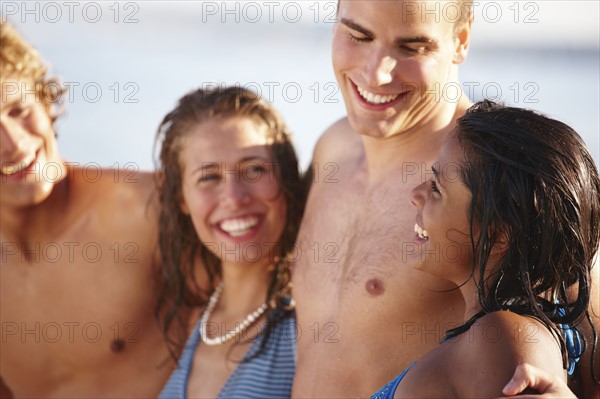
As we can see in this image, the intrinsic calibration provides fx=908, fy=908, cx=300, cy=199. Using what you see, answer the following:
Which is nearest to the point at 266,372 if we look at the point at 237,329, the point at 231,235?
the point at 237,329

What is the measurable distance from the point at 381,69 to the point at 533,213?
854 mm

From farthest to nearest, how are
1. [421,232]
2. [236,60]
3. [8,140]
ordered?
[236,60] → [8,140] → [421,232]

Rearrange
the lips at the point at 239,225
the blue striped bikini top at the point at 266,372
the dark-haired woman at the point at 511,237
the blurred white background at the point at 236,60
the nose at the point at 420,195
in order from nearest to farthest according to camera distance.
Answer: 1. the dark-haired woman at the point at 511,237
2. the nose at the point at 420,195
3. the blue striped bikini top at the point at 266,372
4. the lips at the point at 239,225
5. the blurred white background at the point at 236,60

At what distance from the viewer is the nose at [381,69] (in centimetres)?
272

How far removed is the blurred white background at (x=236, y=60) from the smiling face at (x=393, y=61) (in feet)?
11.0

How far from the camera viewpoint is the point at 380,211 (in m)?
2.95

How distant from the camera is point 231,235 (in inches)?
131

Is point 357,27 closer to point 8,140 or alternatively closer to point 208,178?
point 208,178

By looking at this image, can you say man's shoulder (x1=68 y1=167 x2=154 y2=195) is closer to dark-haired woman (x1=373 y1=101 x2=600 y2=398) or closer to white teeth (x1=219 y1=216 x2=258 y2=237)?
white teeth (x1=219 y1=216 x2=258 y2=237)

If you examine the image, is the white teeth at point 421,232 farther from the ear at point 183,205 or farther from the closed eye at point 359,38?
the ear at point 183,205

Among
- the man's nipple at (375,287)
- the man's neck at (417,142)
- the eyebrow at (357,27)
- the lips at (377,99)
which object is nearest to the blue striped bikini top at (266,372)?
the man's nipple at (375,287)

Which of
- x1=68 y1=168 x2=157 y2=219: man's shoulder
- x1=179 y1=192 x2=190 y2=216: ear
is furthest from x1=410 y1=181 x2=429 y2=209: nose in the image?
x1=68 y1=168 x2=157 y2=219: man's shoulder

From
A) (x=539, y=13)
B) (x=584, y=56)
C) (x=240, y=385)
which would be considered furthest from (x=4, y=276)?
(x=539, y=13)

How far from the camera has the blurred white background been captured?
733 cm
